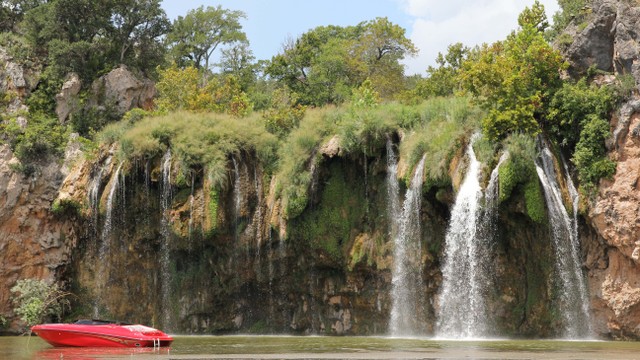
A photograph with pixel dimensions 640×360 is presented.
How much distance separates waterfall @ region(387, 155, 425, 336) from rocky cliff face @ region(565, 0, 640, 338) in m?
6.58

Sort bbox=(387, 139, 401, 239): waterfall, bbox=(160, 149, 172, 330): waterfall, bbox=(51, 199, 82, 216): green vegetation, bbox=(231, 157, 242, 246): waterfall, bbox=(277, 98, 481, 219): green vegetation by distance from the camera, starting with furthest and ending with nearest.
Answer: bbox=(51, 199, 82, 216): green vegetation
bbox=(160, 149, 172, 330): waterfall
bbox=(231, 157, 242, 246): waterfall
bbox=(387, 139, 401, 239): waterfall
bbox=(277, 98, 481, 219): green vegetation

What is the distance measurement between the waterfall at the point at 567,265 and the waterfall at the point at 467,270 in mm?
2474

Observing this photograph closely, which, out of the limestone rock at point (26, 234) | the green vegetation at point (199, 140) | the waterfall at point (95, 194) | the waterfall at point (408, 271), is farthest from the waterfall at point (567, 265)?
the limestone rock at point (26, 234)

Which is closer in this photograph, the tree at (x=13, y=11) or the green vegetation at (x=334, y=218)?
the green vegetation at (x=334, y=218)

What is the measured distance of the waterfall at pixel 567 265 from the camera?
110ft

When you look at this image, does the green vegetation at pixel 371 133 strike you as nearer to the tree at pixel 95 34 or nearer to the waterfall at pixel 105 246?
the waterfall at pixel 105 246

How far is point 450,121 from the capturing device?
37156 millimetres

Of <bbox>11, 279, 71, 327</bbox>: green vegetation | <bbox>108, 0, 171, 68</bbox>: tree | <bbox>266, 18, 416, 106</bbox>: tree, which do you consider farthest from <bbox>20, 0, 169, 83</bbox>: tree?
<bbox>11, 279, 71, 327</bbox>: green vegetation

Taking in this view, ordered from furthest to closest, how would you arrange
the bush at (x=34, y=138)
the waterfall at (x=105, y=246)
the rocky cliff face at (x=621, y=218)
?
the bush at (x=34, y=138)
the waterfall at (x=105, y=246)
the rocky cliff face at (x=621, y=218)

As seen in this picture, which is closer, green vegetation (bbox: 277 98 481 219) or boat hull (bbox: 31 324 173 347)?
boat hull (bbox: 31 324 173 347)

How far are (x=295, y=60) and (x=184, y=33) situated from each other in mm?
14209

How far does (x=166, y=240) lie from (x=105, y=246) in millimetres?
3033

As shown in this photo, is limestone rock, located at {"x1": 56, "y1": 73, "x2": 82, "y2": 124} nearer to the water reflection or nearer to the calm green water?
the calm green water

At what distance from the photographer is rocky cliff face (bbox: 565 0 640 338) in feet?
105
